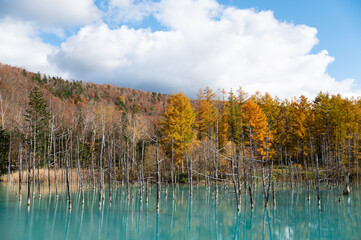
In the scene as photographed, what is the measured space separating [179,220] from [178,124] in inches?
662

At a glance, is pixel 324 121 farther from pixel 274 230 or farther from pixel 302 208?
pixel 274 230

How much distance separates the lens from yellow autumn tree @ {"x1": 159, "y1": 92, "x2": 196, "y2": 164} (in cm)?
3266

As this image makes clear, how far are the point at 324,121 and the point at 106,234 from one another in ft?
107

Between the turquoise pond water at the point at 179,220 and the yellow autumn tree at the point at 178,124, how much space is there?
10.1m

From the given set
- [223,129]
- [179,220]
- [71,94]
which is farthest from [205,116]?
[71,94]

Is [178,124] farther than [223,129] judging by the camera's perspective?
No

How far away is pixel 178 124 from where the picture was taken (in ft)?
109

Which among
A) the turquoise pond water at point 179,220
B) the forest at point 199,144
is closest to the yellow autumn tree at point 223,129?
the forest at point 199,144

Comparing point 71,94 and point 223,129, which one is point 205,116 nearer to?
point 223,129

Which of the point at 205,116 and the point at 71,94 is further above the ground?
the point at 71,94

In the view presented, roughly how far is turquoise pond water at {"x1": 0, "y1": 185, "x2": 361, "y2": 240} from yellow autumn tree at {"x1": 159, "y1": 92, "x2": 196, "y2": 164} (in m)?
10.1

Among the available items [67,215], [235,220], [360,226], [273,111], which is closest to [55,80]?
[273,111]

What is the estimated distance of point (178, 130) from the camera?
32.9 metres

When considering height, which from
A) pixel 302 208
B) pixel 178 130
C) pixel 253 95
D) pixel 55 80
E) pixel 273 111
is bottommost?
pixel 302 208
